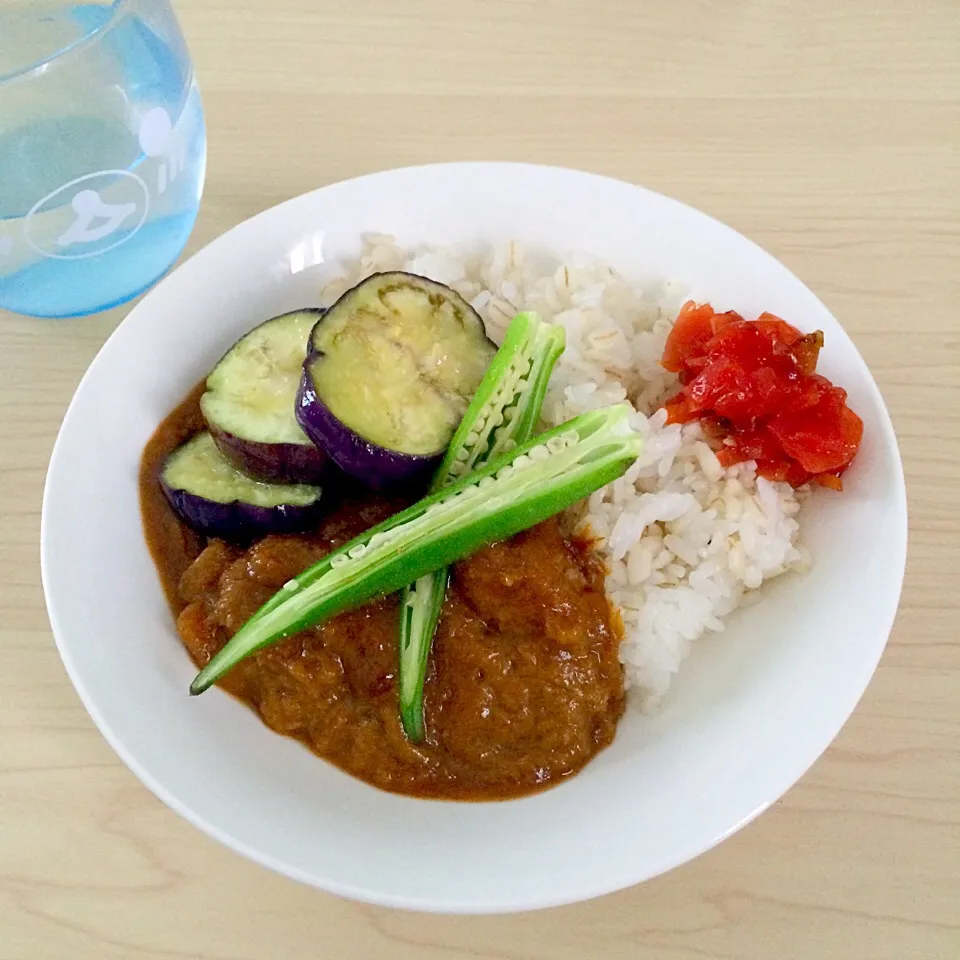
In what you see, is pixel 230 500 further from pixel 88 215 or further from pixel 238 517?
pixel 88 215

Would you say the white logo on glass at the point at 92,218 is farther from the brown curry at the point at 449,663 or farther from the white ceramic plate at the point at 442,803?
the brown curry at the point at 449,663

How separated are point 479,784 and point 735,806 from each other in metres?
0.36

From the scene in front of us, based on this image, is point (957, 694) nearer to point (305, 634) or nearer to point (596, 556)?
point (596, 556)

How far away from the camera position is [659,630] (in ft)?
4.61

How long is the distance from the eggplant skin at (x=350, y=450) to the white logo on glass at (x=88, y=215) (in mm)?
419

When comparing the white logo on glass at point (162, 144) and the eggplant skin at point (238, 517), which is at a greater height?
the white logo on glass at point (162, 144)

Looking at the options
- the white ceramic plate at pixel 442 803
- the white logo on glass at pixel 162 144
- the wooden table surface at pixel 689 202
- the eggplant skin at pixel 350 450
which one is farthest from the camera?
the white logo on glass at pixel 162 144

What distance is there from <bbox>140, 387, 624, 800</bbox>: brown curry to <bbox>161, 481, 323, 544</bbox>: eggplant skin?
0.02 metres

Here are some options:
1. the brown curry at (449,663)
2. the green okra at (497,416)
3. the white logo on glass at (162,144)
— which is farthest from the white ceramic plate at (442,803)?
the green okra at (497,416)

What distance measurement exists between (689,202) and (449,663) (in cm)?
118

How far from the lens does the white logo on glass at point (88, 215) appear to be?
4.63 feet

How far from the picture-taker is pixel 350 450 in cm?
136

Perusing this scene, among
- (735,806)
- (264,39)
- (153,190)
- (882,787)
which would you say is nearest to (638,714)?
(735,806)

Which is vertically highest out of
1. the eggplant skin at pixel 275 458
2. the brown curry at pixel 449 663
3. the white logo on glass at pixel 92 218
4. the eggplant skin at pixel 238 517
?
the white logo on glass at pixel 92 218
